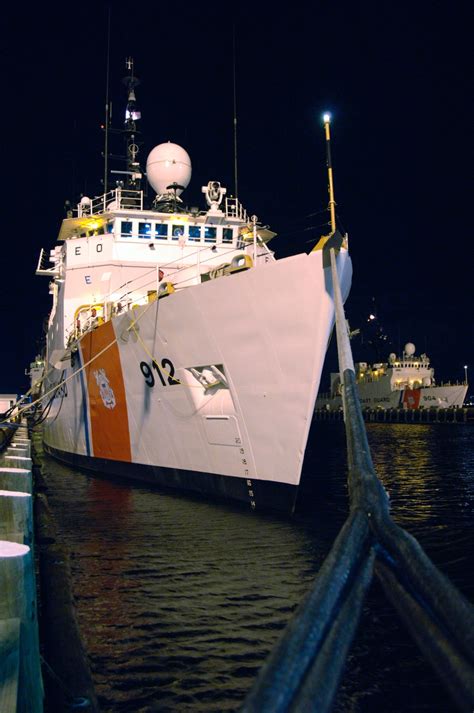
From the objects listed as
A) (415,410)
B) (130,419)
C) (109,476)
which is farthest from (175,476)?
(415,410)

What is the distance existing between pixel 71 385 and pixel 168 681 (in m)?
12.8

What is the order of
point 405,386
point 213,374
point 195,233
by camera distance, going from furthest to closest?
1. point 405,386
2. point 195,233
3. point 213,374

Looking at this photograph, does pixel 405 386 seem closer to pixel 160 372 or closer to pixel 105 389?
pixel 105 389

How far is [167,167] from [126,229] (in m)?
3.14

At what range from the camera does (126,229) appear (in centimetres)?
1616

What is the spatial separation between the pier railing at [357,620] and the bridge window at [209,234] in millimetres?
15332

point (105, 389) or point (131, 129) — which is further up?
point (131, 129)

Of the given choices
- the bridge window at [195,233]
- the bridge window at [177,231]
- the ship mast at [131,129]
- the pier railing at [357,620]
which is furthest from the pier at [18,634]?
the ship mast at [131,129]

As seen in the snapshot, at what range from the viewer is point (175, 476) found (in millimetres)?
11148

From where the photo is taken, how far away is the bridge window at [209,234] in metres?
16.5

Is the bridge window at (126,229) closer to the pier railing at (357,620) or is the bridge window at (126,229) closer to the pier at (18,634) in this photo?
the pier at (18,634)

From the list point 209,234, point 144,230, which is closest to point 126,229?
point 144,230

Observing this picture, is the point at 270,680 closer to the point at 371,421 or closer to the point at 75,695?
the point at 75,695

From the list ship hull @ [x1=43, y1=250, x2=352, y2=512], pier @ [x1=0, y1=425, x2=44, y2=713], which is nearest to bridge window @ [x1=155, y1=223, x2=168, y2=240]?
ship hull @ [x1=43, y1=250, x2=352, y2=512]
